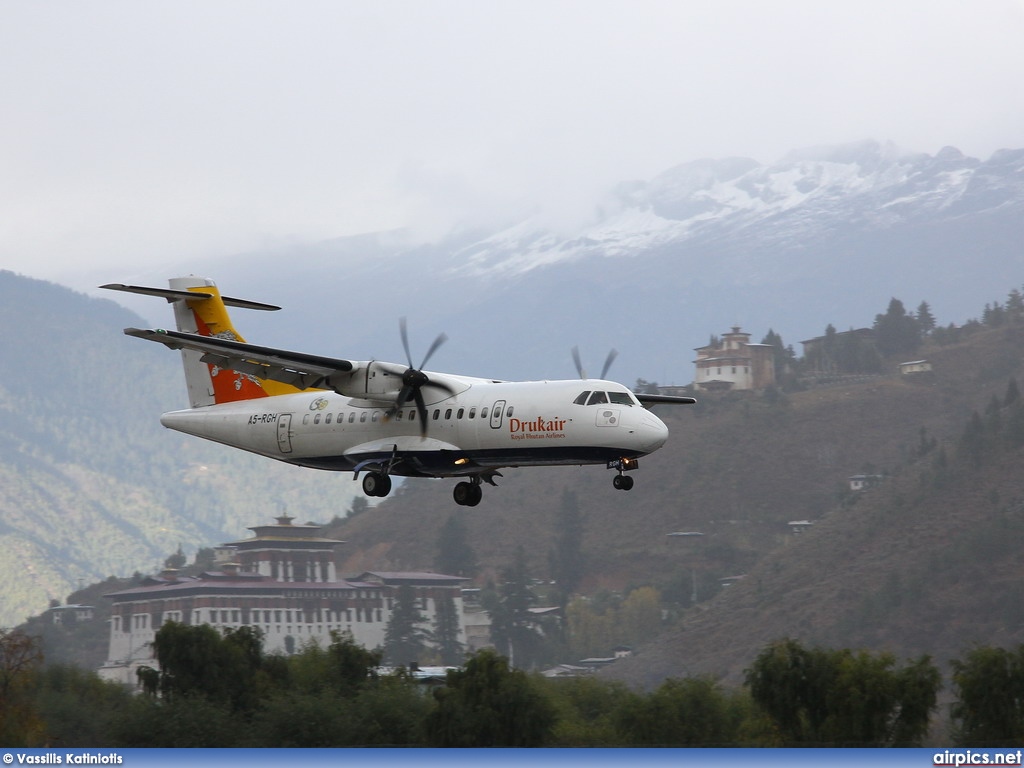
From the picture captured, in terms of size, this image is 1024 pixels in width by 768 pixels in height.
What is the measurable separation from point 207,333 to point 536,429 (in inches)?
486

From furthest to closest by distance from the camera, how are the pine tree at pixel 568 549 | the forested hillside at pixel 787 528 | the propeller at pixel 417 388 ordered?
the pine tree at pixel 568 549 → the forested hillside at pixel 787 528 → the propeller at pixel 417 388

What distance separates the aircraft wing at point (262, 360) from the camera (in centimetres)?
3591

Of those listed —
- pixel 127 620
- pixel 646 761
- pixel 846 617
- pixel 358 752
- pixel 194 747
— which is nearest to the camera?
pixel 646 761

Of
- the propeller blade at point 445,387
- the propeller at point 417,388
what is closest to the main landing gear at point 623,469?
the propeller blade at point 445,387

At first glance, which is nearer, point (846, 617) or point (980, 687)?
point (980, 687)

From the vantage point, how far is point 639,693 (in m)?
65.9

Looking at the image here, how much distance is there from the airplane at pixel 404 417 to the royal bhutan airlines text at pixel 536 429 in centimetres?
2

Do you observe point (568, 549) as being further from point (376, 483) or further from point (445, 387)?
point (445, 387)

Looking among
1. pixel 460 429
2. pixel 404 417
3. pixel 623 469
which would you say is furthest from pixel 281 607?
pixel 623 469

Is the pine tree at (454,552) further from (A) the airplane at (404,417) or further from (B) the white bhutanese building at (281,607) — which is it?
(A) the airplane at (404,417)

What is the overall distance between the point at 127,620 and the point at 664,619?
180 ft

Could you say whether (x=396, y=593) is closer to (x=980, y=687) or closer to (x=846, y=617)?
(x=846, y=617)

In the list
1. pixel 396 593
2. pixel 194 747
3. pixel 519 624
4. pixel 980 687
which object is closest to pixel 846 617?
pixel 519 624

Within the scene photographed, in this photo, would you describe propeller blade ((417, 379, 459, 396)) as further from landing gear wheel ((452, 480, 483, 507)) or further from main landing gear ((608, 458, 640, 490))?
main landing gear ((608, 458, 640, 490))
